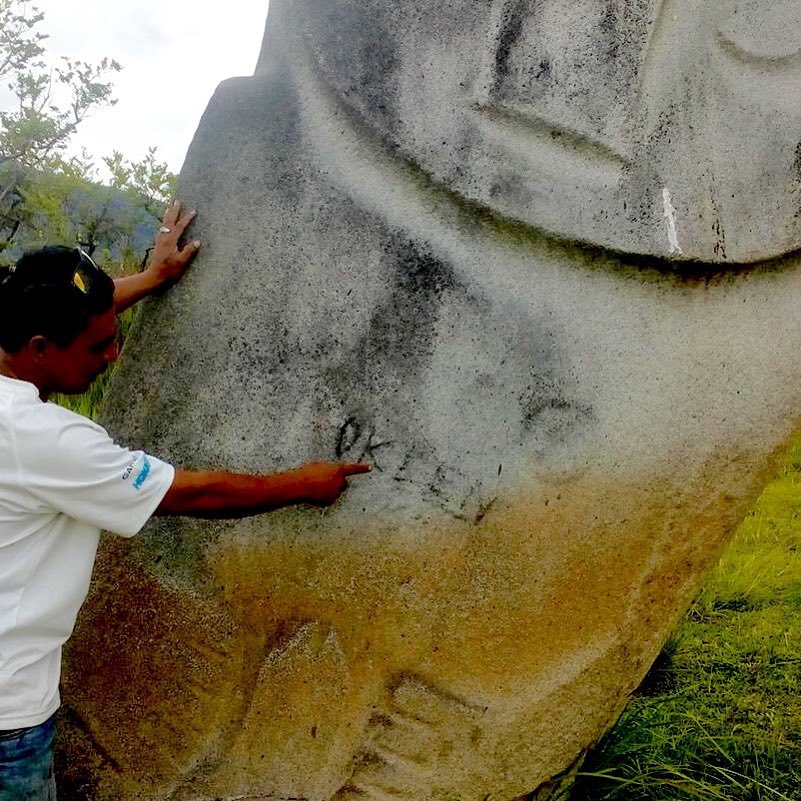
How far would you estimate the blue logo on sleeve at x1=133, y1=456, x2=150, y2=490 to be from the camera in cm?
143

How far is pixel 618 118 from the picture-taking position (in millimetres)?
1540

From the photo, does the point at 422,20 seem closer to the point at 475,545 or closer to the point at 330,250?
the point at 330,250

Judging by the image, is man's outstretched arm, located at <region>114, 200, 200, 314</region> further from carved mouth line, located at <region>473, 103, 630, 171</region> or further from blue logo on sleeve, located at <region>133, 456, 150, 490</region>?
carved mouth line, located at <region>473, 103, 630, 171</region>

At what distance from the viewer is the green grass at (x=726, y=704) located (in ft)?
7.27

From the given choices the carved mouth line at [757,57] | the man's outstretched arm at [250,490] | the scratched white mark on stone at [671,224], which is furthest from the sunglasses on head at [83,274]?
the carved mouth line at [757,57]

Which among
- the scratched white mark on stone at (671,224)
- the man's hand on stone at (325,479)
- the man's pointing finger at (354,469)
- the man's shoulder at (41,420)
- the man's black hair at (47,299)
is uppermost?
the scratched white mark on stone at (671,224)

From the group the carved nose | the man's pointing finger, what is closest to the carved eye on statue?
the carved nose

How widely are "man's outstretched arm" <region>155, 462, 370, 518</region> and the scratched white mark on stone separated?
59cm

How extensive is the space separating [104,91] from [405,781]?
5.79 m

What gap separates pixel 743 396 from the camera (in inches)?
63.9

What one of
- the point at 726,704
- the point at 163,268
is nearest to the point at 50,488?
the point at 163,268

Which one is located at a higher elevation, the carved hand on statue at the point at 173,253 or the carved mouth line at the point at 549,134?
the carved mouth line at the point at 549,134

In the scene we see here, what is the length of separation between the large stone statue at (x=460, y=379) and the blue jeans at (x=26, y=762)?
253 mm

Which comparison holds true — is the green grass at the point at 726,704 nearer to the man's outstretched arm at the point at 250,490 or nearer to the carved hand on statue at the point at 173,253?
the man's outstretched arm at the point at 250,490
